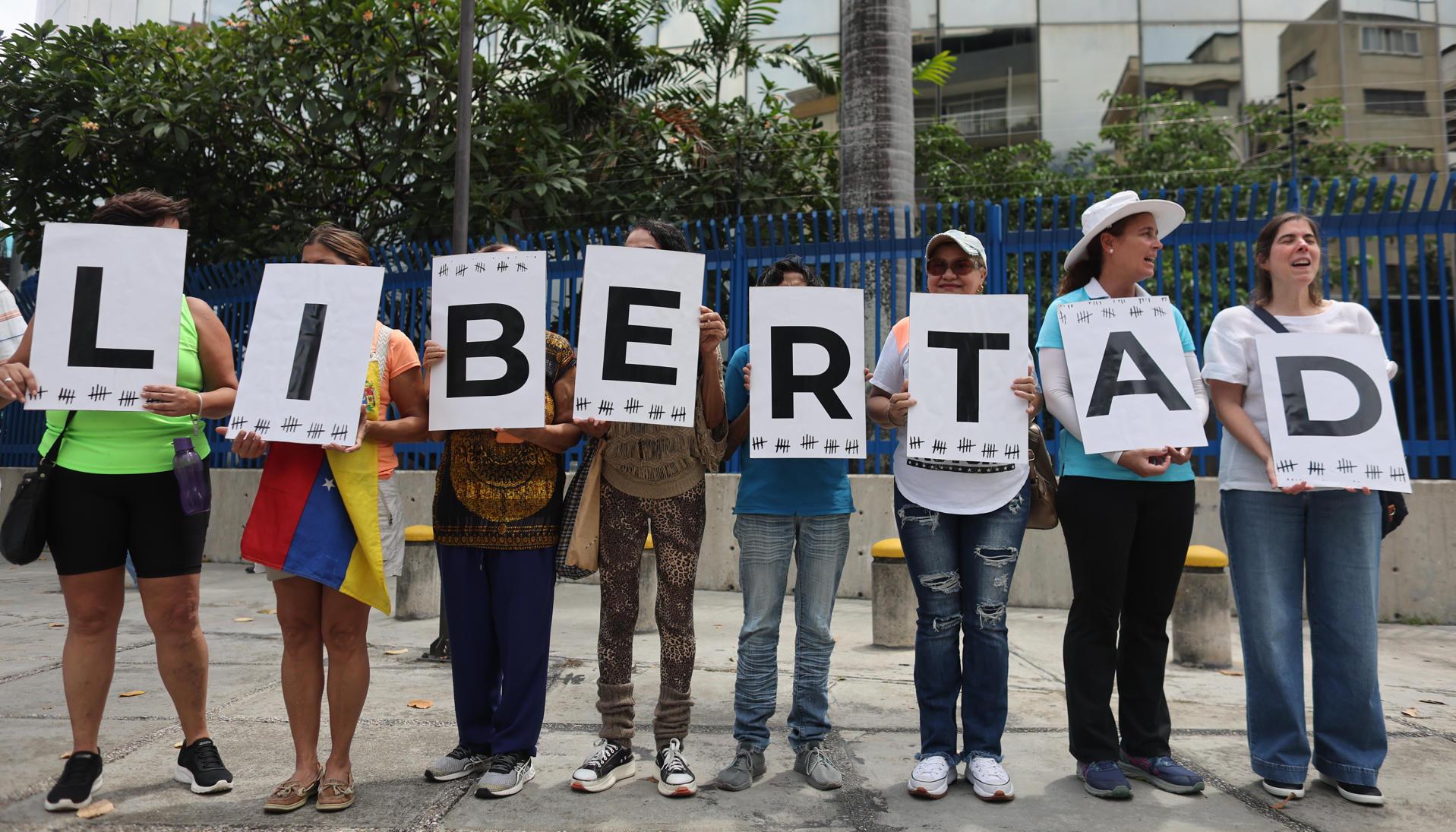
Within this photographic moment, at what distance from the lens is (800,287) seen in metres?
3.61

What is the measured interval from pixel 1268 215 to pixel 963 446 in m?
5.03

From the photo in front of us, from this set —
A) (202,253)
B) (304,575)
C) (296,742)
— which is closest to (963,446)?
(304,575)

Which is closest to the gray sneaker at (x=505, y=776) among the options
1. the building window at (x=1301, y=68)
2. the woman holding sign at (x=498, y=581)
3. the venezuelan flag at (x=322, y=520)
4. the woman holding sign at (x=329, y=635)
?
the woman holding sign at (x=498, y=581)

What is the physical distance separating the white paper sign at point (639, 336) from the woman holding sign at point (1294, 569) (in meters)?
1.93

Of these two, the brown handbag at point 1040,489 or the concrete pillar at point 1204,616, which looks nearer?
the brown handbag at point 1040,489

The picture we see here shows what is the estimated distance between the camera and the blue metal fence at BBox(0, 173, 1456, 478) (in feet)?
21.9

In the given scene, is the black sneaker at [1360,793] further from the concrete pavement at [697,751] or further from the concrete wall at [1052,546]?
the concrete wall at [1052,546]

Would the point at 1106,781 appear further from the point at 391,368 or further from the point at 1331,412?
the point at 391,368

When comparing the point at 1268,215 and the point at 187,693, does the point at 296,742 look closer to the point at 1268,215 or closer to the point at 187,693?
the point at 187,693

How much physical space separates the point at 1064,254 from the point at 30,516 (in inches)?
258

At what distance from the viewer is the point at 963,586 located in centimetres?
352

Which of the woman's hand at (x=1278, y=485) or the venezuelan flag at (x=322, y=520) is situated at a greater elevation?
the woman's hand at (x=1278, y=485)

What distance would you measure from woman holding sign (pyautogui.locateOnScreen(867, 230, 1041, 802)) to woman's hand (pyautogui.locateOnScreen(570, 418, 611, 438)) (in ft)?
3.37

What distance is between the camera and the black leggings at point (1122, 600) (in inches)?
137
